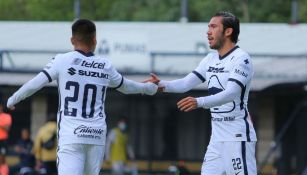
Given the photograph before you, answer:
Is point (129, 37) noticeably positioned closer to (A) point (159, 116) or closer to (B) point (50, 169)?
(A) point (159, 116)

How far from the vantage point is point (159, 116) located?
34281mm

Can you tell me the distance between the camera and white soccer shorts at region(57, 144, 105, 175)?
440 inches

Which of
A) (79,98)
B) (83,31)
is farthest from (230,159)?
(83,31)

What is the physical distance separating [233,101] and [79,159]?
1619mm

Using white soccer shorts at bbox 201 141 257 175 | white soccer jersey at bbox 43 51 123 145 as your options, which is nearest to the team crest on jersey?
white soccer jersey at bbox 43 51 123 145

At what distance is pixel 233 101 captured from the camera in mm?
11117

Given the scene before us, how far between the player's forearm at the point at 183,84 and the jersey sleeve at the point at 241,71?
778 millimetres

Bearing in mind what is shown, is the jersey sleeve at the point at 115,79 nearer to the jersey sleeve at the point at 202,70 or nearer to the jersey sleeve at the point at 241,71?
the jersey sleeve at the point at 202,70

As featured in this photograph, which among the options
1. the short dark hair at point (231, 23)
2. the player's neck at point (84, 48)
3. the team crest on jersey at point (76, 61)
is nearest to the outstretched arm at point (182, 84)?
the short dark hair at point (231, 23)

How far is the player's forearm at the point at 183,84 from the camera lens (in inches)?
464

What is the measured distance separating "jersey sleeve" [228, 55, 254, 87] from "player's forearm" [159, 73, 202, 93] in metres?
0.78

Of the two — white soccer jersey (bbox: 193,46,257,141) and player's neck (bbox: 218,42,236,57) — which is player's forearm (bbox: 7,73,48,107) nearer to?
white soccer jersey (bbox: 193,46,257,141)

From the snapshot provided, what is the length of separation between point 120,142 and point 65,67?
19502 millimetres

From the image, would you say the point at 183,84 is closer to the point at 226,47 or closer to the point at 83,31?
the point at 226,47
